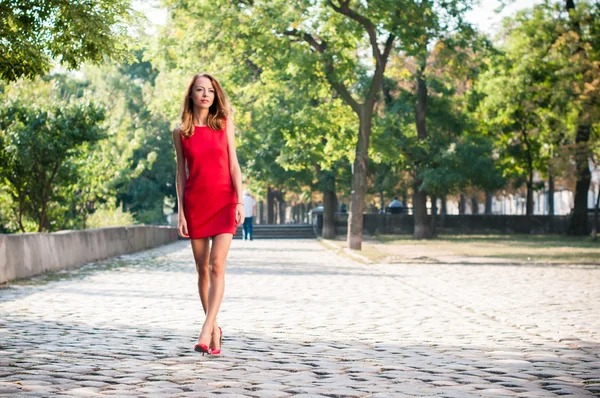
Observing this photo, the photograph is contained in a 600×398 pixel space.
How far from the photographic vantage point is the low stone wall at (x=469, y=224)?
167ft

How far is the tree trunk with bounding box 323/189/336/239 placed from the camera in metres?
46.1

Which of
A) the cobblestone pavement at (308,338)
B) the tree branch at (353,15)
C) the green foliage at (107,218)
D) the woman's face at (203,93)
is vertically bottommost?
the cobblestone pavement at (308,338)

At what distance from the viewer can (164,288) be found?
14.8 metres

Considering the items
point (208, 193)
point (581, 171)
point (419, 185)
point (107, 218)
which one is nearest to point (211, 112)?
point (208, 193)

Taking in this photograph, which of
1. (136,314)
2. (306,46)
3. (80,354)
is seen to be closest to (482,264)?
(306,46)

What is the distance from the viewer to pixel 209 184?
7.28 metres

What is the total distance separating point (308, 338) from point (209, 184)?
2.03 m

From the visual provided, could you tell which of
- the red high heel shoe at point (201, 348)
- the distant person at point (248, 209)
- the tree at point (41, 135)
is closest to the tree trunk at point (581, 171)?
the distant person at point (248, 209)

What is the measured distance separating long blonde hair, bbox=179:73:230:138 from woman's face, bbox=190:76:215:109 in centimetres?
3

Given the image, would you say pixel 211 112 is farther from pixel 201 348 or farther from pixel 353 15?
pixel 353 15

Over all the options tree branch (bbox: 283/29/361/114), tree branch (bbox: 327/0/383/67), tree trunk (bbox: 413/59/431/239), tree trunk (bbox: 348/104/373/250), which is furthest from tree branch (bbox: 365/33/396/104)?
tree trunk (bbox: 413/59/431/239)

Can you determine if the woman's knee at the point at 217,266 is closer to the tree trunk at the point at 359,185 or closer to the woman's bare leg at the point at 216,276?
the woman's bare leg at the point at 216,276

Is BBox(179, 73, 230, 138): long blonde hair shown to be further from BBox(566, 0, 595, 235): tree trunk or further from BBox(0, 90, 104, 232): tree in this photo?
BBox(566, 0, 595, 235): tree trunk

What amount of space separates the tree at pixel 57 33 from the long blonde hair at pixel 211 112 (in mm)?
4174
